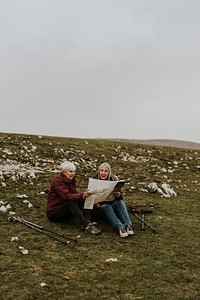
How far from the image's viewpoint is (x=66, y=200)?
11617 mm

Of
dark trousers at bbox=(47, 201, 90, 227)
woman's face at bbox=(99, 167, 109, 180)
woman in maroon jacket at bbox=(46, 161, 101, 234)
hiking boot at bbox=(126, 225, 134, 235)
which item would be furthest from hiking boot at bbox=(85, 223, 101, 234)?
woman's face at bbox=(99, 167, 109, 180)

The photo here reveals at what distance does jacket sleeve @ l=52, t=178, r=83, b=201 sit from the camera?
11.4 m

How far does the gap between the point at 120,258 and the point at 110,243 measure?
3.63 feet

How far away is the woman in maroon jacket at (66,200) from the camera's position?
1137 centimetres

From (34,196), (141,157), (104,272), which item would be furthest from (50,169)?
(104,272)

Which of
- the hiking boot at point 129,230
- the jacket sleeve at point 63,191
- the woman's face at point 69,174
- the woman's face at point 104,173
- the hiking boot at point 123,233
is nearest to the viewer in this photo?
the hiking boot at point 123,233

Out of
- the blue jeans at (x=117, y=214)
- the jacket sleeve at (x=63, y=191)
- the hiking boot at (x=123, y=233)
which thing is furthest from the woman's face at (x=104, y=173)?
the hiking boot at (x=123, y=233)

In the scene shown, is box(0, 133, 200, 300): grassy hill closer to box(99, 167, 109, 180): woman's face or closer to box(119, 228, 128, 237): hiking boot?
box(119, 228, 128, 237): hiking boot

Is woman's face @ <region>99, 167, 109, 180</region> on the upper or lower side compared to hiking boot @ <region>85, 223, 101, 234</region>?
upper

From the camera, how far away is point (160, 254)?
31.5 feet

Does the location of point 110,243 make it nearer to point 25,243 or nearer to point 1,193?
point 25,243

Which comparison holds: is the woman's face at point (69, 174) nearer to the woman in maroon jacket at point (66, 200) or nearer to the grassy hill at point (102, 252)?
the woman in maroon jacket at point (66, 200)

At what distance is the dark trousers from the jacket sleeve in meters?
0.17

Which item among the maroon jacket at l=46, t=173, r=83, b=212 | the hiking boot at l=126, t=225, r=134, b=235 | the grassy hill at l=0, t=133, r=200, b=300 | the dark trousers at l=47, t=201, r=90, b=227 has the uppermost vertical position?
the maroon jacket at l=46, t=173, r=83, b=212
